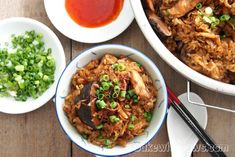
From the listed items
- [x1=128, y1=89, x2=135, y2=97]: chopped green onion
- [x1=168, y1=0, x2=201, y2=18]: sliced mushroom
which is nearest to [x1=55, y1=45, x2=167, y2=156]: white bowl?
[x1=128, y1=89, x2=135, y2=97]: chopped green onion

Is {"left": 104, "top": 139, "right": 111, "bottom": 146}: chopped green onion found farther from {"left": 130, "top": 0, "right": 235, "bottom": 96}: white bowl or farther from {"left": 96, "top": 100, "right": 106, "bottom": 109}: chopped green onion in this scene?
{"left": 130, "top": 0, "right": 235, "bottom": 96}: white bowl

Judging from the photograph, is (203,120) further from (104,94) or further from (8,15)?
(8,15)

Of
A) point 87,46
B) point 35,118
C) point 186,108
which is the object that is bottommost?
point 35,118

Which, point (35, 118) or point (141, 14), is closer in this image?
point (141, 14)

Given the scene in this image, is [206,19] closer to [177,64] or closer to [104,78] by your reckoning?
[177,64]

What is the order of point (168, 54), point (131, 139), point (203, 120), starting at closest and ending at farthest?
point (168, 54)
point (131, 139)
point (203, 120)

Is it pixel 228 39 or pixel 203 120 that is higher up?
pixel 228 39

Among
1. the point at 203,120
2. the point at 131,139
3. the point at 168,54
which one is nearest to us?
the point at 168,54

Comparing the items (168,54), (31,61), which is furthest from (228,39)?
(31,61)
